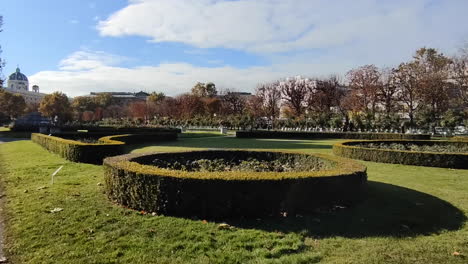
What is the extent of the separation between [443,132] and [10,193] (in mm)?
38490

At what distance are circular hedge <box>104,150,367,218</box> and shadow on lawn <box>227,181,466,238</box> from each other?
22 centimetres

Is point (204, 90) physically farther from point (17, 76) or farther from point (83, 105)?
point (17, 76)

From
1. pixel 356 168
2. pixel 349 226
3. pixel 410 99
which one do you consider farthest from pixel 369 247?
pixel 410 99

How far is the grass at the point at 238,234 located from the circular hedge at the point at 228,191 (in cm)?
21

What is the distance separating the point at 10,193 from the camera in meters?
7.42

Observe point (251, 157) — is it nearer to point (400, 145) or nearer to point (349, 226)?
point (349, 226)

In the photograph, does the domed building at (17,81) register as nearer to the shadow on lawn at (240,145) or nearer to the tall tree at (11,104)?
the tall tree at (11,104)

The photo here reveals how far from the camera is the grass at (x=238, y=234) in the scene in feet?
13.2

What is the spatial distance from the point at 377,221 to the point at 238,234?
229 centimetres

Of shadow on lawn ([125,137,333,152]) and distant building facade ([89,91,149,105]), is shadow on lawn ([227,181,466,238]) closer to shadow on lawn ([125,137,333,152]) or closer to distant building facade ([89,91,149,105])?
shadow on lawn ([125,137,333,152])

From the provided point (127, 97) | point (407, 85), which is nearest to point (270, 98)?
point (407, 85)

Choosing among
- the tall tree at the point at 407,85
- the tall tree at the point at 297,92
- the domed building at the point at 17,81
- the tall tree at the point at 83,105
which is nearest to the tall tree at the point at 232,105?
the tall tree at the point at 297,92

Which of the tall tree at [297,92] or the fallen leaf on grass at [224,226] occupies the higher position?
the tall tree at [297,92]

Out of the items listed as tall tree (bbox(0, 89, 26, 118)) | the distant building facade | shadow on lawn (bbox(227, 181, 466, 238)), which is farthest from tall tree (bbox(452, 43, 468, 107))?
the distant building facade
